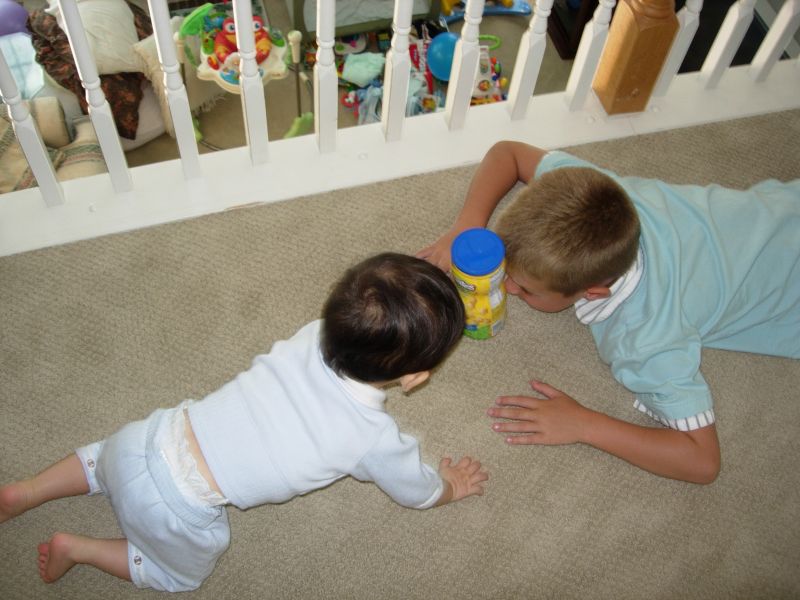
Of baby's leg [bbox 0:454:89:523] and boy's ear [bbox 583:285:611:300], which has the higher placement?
boy's ear [bbox 583:285:611:300]

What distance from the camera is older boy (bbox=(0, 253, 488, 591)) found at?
91 cm

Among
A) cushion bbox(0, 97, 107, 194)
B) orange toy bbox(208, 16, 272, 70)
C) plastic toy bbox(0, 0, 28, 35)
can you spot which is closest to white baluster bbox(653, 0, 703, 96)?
orange toy bbox(208, 16, 272, 70)

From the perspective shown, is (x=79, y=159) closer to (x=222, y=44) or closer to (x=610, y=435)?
(x=222, y=44)

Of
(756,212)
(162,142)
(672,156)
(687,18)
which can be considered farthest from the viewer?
(162,142)

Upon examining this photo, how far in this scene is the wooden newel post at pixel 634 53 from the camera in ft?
4.43

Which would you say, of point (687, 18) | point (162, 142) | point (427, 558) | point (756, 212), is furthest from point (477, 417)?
point (162, 142)

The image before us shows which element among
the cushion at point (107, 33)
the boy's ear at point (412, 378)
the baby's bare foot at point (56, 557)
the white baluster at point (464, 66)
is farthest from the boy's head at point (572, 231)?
the cushion at point (107, 33)

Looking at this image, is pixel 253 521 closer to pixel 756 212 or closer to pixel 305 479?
pixel 305 479

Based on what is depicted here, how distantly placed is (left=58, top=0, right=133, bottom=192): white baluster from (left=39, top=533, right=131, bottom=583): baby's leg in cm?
59

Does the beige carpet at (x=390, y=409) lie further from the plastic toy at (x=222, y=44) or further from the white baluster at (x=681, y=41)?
the plastic toy at (x=222, y=44)

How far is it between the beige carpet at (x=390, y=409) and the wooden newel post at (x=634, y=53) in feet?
1.23

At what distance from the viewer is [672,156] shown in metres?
1.51

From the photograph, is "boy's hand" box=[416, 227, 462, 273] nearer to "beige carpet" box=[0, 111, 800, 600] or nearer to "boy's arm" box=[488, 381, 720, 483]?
"beige carpet" box=[0, 111, 800, 600]

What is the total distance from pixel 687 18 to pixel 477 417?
821 mm
